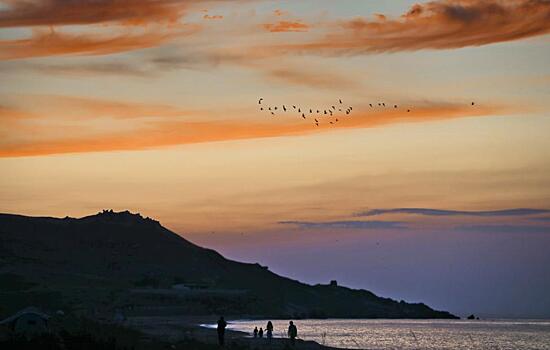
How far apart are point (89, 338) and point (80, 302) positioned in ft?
393

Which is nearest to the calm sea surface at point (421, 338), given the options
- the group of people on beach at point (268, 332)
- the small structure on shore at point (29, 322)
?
the group of people on beach at point (268, 332)

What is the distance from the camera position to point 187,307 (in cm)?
19362

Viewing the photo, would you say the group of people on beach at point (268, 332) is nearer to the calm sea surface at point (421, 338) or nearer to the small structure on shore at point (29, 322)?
the calm sea surface at point (421, 338)

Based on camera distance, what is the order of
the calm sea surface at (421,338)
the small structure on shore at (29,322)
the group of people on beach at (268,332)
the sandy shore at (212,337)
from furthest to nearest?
1. the calm sea surface at (421,338)
2. the group of people on beach at (268,332)
3. the sandy shore at (212,337)
4. the small structure on shore at (29,322)

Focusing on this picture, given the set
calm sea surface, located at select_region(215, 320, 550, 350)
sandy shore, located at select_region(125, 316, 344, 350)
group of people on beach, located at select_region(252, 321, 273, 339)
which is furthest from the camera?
calm sea surface, located at select_region(215, 320, 550, 350)

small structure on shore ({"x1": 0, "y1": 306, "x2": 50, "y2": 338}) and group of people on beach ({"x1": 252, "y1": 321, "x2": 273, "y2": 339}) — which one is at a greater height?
group of people on beach ({"x1": 252, "y1": 321, "x2": 273, "y2": 339})

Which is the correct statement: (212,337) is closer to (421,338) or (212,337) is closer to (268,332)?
(268,332)

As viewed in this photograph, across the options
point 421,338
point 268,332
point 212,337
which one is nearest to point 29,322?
point 212,337

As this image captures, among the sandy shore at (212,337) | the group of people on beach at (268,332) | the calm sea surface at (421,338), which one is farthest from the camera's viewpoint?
the calm sea surface at (421,338)

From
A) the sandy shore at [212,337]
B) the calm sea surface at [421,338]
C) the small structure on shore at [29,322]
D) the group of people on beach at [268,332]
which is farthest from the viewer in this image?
the calm sea surface at [421,338]

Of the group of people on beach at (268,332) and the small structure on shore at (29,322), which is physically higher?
the group of people on beach at (268,332)

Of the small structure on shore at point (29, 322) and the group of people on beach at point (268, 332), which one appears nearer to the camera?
the small structure on shore at point (29, 322)

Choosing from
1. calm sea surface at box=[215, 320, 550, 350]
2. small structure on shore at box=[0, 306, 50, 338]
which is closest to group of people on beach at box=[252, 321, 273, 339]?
calm sea surface at box=[215, 320, 550, 350]

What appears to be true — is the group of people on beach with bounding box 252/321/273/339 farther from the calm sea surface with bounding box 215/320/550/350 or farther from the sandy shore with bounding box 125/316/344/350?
the calm sea surface with bounding box 215/320/550/350
